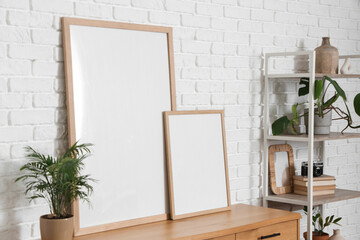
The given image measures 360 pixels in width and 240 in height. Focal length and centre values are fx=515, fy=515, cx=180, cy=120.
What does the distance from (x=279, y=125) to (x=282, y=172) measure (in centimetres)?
33

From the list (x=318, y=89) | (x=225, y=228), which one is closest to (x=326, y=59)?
(x=318, y=89)

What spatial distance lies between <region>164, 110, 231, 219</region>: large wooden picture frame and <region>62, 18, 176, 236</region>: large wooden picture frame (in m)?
0.05

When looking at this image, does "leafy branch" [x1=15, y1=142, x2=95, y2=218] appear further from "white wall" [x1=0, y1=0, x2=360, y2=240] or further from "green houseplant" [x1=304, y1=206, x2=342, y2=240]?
"green houseplant" [x1=304, y1=206, x2=342, y2=240]

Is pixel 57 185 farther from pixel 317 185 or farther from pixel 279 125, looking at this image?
pixel 317 185

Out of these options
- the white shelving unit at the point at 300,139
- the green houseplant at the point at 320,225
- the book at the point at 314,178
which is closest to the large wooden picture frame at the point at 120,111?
the white shelving unit at the point at 300,139

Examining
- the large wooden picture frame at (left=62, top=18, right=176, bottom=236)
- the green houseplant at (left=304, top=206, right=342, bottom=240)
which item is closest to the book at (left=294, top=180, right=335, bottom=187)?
the green houseplant at (left=304, top=206, right=342, bottom=240)

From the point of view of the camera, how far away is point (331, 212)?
3.60 meters

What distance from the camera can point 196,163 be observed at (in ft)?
8.89

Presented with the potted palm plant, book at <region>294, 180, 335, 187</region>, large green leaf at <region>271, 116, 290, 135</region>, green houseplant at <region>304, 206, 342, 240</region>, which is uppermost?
large green leaf at <region>271, 116, 290, 135</region>

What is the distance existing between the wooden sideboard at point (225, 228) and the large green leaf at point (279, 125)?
1.60 ft

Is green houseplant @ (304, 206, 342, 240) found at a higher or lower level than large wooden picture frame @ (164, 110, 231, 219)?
lower

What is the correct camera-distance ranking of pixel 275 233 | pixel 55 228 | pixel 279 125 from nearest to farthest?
pixel 55 228 < pixel 275 233 < pixel 279 125

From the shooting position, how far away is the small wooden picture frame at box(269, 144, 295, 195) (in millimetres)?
3168

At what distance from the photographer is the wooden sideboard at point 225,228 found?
2.29 metres
